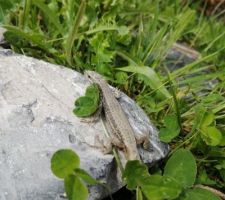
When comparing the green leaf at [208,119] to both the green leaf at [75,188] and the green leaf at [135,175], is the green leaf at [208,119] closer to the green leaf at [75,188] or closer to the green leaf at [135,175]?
the green leaf at [135,175]

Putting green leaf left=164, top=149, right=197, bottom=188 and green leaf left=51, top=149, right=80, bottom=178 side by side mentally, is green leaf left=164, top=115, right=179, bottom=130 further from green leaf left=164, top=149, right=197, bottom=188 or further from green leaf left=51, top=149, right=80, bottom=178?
green leaf left=51, top=149, right=80, bottom=178

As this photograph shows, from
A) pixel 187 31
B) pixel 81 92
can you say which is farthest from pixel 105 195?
pixel 187 31

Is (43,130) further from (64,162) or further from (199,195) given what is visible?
(199,195)

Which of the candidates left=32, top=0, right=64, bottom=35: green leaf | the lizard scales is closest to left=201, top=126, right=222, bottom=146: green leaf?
the lizard scales

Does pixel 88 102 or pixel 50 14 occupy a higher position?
pixel 50 14

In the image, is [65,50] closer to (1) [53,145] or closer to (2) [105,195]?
(1) [53,145]

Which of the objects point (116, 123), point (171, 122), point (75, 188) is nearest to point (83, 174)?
point (75, 188)
